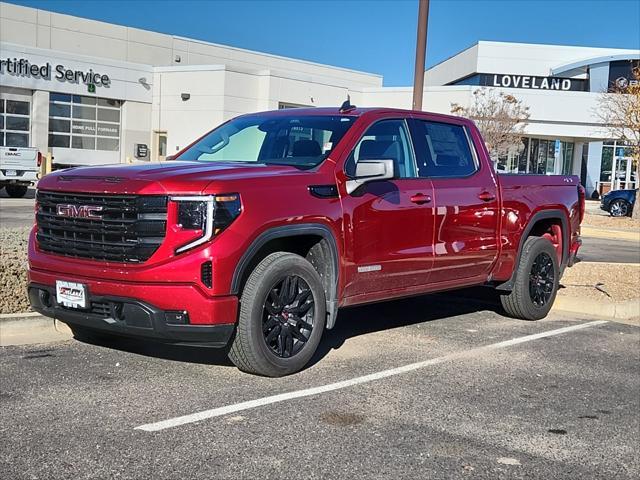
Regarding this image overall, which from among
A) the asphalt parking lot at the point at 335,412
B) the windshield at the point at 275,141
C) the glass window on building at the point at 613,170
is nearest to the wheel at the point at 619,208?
the glass window on building at the point at 613,170

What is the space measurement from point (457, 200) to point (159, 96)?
109ft

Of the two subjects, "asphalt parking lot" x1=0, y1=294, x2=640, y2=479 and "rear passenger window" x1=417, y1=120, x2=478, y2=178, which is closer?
"asphalt parking lot" x1=0, y1=294, x2=640, y2=479

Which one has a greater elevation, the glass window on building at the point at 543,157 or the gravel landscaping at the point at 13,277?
the glass window on building at the point at 543,157

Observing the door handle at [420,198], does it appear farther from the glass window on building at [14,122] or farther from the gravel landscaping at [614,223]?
the glass window on building at [14,122]

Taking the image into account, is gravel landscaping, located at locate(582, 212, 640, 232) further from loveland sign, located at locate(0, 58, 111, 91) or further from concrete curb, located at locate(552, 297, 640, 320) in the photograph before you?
loveland sign, located at locate(0, 58, 111, 91)

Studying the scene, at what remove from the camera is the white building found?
3372cm

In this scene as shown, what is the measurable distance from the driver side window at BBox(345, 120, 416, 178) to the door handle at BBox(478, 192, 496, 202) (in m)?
0.87

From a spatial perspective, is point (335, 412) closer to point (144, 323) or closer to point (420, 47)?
point (144, 323)

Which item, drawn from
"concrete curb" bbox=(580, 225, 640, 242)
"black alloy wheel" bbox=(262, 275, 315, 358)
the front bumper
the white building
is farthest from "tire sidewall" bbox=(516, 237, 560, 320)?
the white building

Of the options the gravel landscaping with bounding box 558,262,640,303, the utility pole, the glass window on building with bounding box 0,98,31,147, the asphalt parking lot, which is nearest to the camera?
the asphalt parking lot

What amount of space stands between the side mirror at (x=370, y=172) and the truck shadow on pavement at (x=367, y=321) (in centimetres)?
143

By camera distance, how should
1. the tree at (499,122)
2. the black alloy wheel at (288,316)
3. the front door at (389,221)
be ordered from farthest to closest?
the tree at (499,122) < the front door at (389,221) < the black alloy wheel at (288,316)

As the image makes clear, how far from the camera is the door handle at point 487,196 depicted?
694 centimetres

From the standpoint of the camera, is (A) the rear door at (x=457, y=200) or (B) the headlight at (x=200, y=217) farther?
(A) the rear door at (x=457, y=200)
